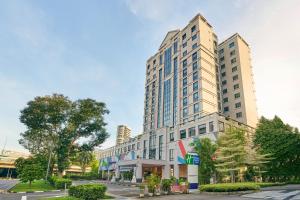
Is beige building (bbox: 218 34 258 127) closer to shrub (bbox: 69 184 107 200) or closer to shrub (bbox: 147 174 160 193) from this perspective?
shrub (bbox: 147 174 160 193)

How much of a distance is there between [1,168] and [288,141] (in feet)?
282

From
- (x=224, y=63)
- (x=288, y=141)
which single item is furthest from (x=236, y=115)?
(x=288, y=141)

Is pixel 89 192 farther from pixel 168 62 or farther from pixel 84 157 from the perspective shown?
pixel 168 62

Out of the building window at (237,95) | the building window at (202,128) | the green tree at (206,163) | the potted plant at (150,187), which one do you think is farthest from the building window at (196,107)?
the potted plant at (150,187)

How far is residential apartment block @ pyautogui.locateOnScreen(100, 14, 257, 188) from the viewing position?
155ft

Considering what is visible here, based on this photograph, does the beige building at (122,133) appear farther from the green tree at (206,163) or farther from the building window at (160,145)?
the green tree at (206,163)

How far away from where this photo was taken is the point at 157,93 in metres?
74.2

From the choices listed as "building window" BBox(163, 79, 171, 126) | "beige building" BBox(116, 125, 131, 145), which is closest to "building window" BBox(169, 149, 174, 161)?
"building window" BBox(163, 79, 171, 126)

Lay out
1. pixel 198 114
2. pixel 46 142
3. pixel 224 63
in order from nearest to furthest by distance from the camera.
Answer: pixel 46 142 < pixel 198 114 < pixel 224 63

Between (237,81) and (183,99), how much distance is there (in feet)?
57.8

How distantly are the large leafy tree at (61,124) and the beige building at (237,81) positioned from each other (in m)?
36.2

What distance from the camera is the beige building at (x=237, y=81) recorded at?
2420 inches

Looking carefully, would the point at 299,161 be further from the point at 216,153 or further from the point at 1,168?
the point at 1,168

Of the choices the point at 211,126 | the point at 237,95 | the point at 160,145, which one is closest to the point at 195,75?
the point at 237,95
